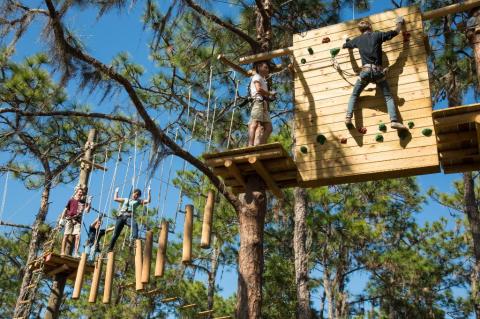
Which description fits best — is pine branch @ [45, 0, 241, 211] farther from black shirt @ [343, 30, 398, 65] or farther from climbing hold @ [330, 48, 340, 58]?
black shirt @ [343, 30, 398, 65]

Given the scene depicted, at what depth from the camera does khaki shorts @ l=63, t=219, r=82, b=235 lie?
30.0 feet

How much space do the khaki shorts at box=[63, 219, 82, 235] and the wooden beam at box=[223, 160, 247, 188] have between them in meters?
4.67

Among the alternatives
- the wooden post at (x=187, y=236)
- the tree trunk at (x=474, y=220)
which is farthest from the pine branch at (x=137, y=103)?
the tree trunk at (x=474, y=220)

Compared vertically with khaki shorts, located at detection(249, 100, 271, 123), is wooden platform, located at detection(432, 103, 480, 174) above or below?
below

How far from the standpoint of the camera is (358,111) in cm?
533

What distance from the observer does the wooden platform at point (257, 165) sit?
5.00 m

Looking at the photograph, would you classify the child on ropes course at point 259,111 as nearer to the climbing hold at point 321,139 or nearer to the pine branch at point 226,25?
the climbing hold at point 321,139

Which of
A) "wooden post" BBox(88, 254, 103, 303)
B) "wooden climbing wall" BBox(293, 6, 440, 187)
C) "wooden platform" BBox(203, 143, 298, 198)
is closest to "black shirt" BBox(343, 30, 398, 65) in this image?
"wooden climbing wall" BBox(293, 6, 440, 187)

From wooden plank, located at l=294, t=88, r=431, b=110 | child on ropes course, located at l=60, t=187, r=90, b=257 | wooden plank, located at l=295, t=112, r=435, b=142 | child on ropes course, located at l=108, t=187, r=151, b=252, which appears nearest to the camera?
wooden plank, located at l=295, t=112, r=435, b=142

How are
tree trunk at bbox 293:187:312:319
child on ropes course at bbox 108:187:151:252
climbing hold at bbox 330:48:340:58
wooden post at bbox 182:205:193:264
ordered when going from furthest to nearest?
tree trunk at bbox 293:187:312:319 < child on ropes course at bbox 108:187:151:252 < climbing hold at bbox 330:48:340:58 < wooden post at bbox 182:205:193:264

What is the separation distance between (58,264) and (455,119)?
705 centimetres

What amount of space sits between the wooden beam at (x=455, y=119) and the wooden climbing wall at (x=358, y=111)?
33cm

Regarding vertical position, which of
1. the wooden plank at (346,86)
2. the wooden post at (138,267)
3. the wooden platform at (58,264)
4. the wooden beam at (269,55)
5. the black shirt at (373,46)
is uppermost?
the wooden beam at (269,55)

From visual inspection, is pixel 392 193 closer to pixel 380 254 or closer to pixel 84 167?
pixel 380 254
